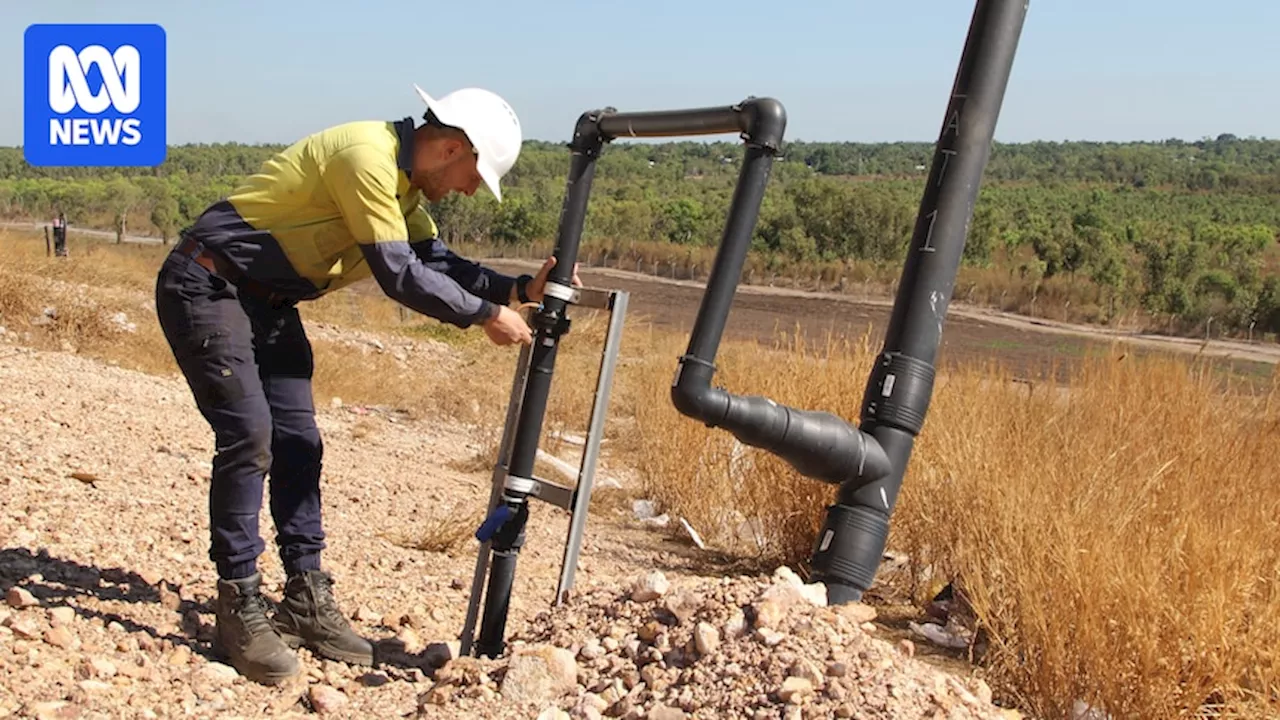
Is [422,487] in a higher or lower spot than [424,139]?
lower

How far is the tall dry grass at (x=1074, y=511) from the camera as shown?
3.94 m

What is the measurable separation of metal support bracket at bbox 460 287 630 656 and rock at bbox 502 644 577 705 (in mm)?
458

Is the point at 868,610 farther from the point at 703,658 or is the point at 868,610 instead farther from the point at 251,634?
the point at 251,634

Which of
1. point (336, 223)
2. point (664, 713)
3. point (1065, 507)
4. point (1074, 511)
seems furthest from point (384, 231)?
point (1074, 511)

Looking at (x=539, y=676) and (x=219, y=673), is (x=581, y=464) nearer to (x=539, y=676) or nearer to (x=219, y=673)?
(x=539, y=676)

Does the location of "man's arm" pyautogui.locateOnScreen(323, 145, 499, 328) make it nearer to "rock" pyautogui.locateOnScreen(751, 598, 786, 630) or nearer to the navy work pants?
the navy work pants

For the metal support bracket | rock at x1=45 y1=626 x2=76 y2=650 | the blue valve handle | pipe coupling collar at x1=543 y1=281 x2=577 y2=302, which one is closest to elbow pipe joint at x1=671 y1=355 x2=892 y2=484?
the metal support bracket

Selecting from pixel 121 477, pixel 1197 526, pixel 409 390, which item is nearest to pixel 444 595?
pixel 121 477

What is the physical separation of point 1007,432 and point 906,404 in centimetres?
204

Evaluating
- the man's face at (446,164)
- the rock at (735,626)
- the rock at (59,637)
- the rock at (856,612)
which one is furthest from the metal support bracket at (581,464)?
the rock at (59,637)

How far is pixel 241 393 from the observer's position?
388cm

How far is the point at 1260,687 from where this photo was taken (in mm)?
3957

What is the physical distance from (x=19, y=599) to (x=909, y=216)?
53599mm

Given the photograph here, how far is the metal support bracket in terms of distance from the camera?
3969 mm
